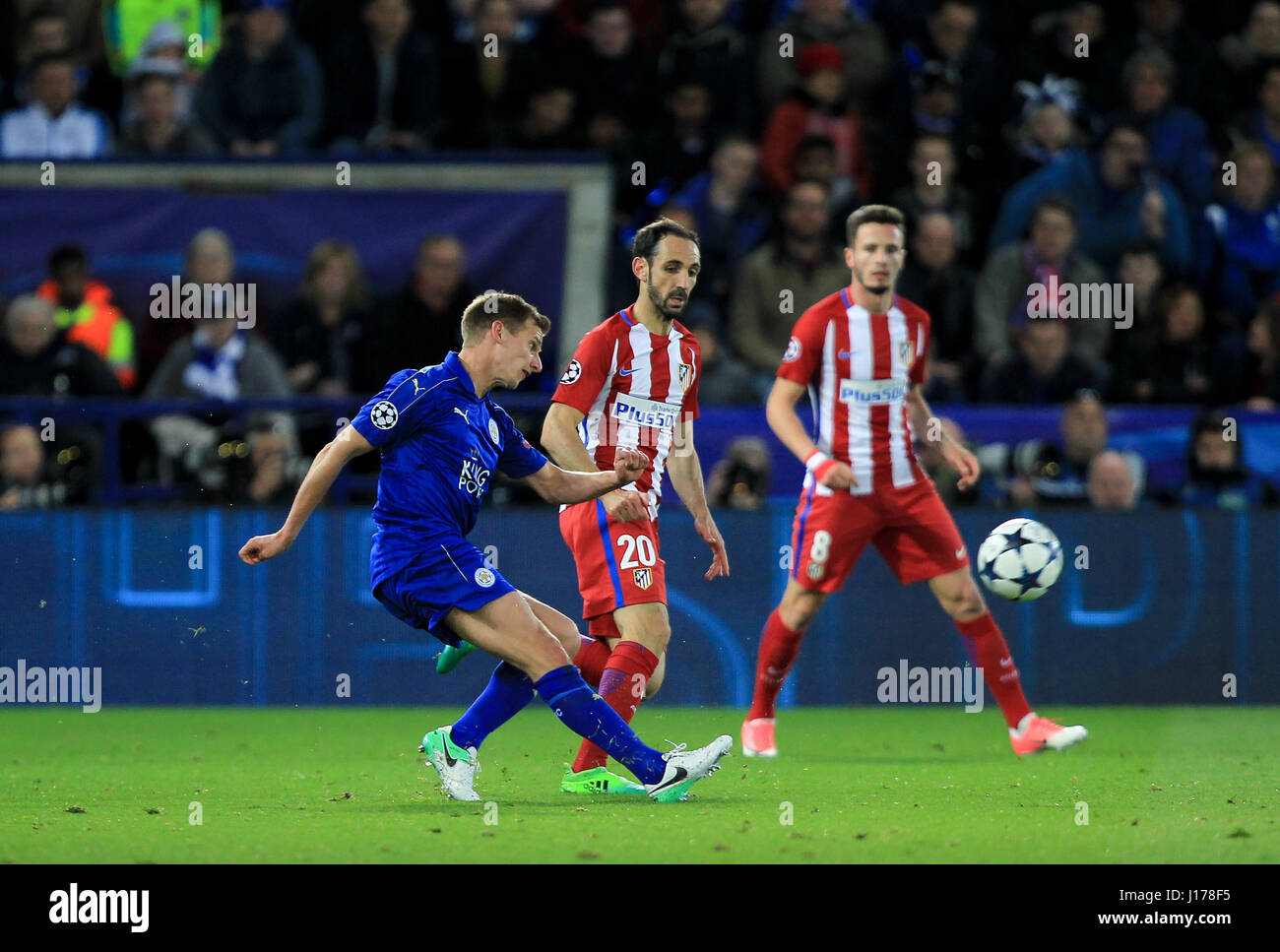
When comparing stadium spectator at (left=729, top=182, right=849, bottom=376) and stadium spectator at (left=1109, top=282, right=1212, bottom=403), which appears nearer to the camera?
stadium spectator at (left=1109, top=282, right=1212, bottom=403)

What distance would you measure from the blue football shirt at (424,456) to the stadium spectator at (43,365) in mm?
5352

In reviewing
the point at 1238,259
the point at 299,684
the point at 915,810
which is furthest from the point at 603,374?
the point at 1238,259

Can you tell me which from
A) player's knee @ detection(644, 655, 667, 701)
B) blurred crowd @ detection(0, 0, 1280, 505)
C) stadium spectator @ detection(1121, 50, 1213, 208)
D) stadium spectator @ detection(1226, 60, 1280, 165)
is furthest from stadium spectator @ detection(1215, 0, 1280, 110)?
player's knee @ detection(644, 655, 667, 701)

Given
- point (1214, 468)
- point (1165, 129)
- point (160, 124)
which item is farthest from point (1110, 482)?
point (160, 124)

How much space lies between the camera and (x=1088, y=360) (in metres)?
11.6

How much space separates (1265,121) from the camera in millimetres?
13688

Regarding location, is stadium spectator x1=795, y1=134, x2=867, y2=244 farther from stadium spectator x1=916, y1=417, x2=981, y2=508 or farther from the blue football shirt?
the blue football shirt

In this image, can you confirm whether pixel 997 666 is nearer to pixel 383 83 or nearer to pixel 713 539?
pixel 713 539

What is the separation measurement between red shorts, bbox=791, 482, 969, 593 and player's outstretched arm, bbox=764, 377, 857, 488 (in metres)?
0.15

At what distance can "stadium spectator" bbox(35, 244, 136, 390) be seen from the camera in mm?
11742

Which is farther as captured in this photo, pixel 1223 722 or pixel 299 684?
pixel 299 684

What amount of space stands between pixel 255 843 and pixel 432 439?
1.44 m

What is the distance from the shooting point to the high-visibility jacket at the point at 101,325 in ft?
38.8

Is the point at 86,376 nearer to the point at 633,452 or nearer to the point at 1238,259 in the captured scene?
the point at 633,452
